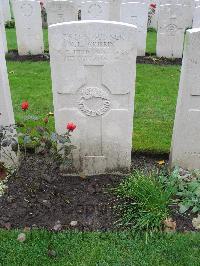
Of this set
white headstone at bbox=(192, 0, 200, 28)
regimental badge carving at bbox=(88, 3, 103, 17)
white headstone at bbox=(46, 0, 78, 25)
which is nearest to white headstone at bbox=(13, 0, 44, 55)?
white headstone at bbox=(46, 0, 78, 25)

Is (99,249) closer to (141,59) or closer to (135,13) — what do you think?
(141,59)

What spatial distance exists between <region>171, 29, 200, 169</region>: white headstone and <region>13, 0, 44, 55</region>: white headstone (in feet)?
20.4

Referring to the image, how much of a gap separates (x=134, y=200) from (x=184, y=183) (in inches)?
24.4

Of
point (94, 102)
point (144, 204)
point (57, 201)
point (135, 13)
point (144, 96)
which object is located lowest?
point (57, 201)

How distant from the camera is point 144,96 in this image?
261 inches

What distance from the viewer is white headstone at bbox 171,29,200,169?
139 inches

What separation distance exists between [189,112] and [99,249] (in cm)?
172

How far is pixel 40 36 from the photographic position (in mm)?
9180

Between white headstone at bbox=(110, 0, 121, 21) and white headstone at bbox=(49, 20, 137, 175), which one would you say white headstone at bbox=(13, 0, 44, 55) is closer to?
white headstone at bbox=(110, 0, 121, 21)

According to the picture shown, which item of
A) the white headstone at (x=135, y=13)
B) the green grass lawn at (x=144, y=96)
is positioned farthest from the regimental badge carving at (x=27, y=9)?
the white headstone at (x=135, y=13)

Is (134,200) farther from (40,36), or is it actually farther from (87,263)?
(40,36)

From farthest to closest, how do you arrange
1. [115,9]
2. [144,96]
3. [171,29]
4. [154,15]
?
[154,15] < [115,9] < [171,29] < [144,96]

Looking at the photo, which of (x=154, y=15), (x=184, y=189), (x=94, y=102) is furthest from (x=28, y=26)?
(x=184, y=189)

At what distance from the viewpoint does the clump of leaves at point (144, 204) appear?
133 inches
